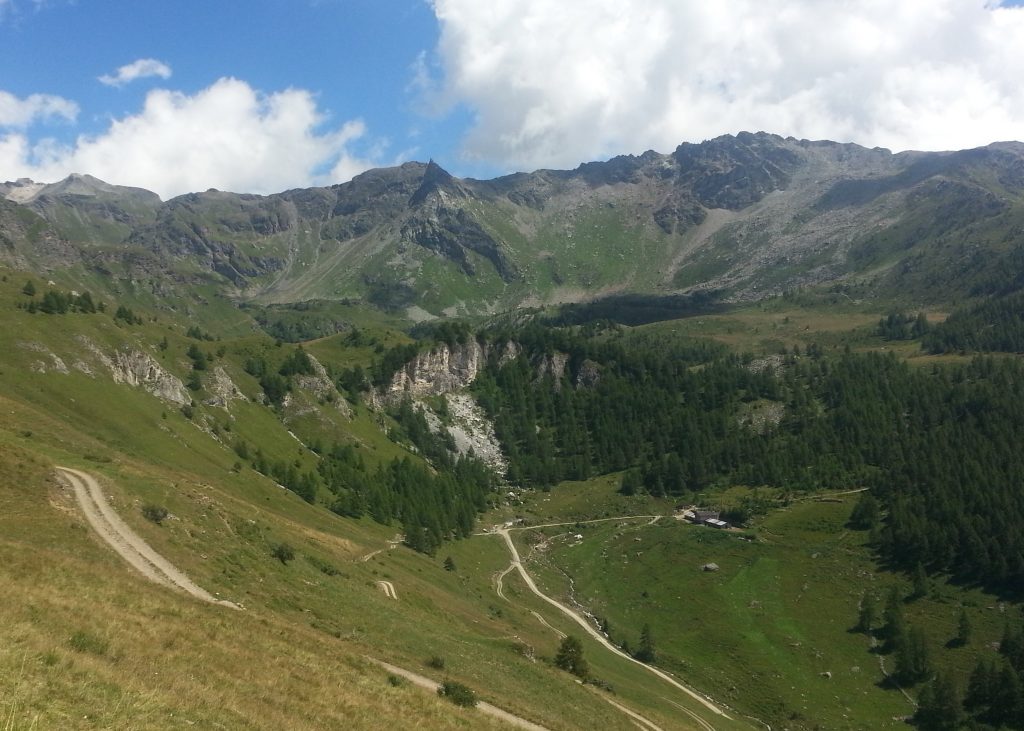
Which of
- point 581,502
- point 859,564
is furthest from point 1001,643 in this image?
point 581,502

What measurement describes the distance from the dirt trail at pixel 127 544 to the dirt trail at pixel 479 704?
35.6 ft

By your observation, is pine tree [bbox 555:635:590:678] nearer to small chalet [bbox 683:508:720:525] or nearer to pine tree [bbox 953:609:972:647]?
pine tree [bbox 953:609:972:647]

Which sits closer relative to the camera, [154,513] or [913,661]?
[154,513]

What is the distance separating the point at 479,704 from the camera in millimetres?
40969

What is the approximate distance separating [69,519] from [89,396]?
2928 inches

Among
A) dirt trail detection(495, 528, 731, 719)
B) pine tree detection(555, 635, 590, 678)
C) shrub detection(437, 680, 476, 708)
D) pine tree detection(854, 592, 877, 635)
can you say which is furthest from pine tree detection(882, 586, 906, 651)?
shrub detection(437, 680, 476, 708)

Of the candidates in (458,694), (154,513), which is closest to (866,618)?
(458,694)

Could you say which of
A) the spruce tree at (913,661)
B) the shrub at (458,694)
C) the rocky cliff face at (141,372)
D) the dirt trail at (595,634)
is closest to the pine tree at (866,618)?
the spruce tree at (913,661)

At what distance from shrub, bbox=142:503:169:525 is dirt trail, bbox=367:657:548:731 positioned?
24542 mm

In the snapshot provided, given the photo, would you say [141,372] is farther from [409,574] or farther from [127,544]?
[127,544]

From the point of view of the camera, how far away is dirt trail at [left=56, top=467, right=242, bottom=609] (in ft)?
143

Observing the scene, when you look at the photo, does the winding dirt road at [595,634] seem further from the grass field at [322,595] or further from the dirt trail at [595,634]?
the grass field at [322,595]

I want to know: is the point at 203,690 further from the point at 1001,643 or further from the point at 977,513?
the point at 977,513

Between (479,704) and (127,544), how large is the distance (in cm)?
2731
